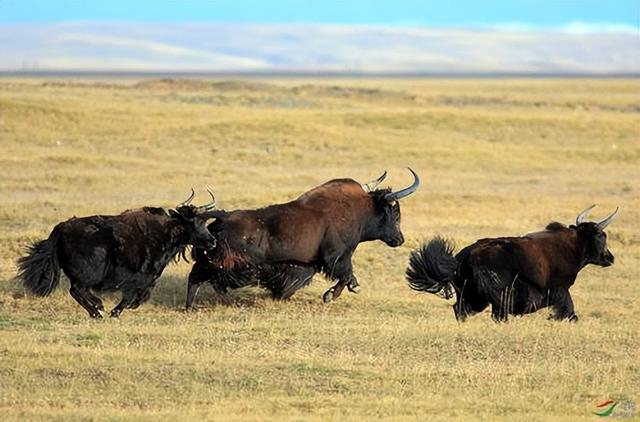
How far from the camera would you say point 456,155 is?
108 ft

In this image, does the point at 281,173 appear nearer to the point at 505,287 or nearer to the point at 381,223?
the point at 381,223

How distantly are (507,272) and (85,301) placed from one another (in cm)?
395

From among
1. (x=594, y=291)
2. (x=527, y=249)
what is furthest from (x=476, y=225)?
(x=527, y=249)

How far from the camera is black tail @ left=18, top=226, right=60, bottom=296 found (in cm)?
1263

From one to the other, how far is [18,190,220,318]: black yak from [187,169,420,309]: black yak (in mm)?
641

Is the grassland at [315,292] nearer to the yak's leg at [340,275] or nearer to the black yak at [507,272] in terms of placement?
the yak's leg at [340,275]


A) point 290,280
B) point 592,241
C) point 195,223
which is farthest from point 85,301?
point 592,241

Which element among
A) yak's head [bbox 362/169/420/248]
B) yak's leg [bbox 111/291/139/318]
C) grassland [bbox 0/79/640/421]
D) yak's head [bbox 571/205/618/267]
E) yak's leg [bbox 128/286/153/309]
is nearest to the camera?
grassland [bbox 0/79/640/421]

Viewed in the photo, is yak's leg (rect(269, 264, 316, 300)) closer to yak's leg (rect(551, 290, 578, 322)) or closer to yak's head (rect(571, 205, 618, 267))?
yak's leg (rect(551, 290, 578, 322))

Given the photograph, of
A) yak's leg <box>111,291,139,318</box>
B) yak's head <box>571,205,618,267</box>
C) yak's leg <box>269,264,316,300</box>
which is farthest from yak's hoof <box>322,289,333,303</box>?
yak's head <box>571,205,618,267</box>

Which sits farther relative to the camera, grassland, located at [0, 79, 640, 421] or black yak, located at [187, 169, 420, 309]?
black yak, located at [187, 169, 420, 309]

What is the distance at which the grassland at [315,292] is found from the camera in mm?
9234

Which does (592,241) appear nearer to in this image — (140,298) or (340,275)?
(340,275)

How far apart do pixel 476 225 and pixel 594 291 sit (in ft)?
15.7
